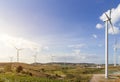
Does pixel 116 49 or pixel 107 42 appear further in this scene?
pixel 116 49

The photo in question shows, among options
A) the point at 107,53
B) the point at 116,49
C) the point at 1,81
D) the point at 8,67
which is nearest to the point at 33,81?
the point at 1,81

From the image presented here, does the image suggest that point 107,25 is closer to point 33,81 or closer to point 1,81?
point 33,81

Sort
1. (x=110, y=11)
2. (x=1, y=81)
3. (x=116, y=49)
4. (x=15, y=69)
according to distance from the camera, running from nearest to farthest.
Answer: (x=1, y=81)
(x=110, y=11)
(x=15, y=69)
(x=116, y=49)

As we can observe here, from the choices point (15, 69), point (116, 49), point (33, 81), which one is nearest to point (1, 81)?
point (33, 81)

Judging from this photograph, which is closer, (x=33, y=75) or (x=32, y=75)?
(x=32, y=75)

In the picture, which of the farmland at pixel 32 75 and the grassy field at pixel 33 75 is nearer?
the grassy field at pixel 33 75

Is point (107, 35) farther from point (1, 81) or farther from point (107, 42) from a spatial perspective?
point (1, 81)

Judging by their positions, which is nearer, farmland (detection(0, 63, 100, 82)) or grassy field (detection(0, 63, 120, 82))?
grassy field (detection(0, 63, 120, 82))

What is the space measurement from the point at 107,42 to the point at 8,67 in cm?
2875

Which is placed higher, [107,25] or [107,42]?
[107,25]

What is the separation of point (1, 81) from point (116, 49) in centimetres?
5809

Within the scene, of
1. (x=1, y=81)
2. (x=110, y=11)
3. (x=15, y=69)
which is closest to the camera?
(x=1, y=81)

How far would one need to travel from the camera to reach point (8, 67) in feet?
229

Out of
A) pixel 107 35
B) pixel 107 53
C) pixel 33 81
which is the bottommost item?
pixel 33 81
